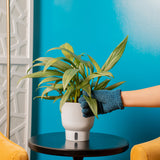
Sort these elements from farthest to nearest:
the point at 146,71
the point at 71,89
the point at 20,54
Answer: the point at 20,54, the point at 146,71, the point at 71,89

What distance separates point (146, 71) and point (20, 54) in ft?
3.49

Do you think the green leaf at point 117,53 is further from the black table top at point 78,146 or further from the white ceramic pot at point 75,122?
the black table top at point 78,146

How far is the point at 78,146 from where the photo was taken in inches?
64.4

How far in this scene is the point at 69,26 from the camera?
2.51 meters

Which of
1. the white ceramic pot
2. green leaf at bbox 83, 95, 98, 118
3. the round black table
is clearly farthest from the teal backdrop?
green leaf at bbox 83, 95, 98, 118

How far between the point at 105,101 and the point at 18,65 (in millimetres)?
1106

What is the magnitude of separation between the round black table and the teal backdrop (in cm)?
48

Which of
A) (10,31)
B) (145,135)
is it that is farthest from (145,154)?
(10,31)

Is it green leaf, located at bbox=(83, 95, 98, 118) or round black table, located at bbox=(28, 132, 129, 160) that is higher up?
green leaf, located at bbox=(83, 95, 98, 118)

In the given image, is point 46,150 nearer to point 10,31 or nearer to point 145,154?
point 145,154

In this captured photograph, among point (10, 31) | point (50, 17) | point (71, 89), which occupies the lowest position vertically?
point (71, 89)

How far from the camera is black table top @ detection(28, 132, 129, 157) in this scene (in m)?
1.56

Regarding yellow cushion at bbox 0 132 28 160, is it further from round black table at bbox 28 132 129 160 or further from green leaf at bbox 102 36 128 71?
green leaf at bbox 102 36 128 71

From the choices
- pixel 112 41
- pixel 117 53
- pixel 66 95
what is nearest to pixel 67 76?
pixel 66 95
